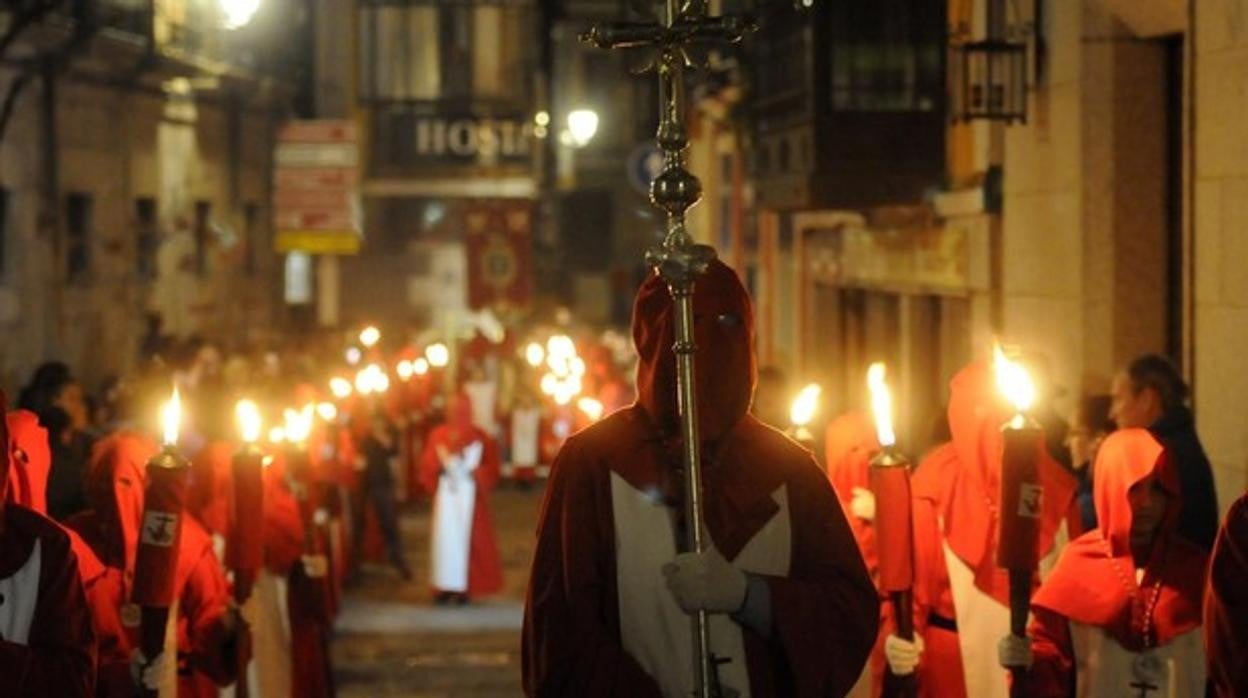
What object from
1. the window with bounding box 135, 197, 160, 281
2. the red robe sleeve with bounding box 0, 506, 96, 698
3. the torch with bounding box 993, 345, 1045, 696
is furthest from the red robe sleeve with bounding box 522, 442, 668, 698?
the window with bounding box 135, 197, 160, 281

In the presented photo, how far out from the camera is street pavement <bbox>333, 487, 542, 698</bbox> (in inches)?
611

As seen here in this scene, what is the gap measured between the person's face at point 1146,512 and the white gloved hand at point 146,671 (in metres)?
3.03

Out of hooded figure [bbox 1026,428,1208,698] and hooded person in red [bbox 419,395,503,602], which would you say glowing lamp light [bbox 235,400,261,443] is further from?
hooded person in red [bbox 419,395,503,602]

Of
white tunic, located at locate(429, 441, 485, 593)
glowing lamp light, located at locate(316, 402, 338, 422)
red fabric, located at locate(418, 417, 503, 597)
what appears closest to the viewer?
glowing lamp light, located at locate(316, 402, 338, 422)

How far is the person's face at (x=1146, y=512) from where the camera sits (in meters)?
7.31

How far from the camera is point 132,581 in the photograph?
7723 millimetres

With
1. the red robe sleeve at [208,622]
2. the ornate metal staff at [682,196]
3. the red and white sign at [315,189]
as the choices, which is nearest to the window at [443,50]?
the red and white sign at [315,189]

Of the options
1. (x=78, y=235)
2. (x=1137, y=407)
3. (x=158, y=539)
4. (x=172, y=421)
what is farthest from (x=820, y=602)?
(x=78, y=235)

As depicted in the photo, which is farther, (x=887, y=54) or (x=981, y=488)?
(x=887, y=54)

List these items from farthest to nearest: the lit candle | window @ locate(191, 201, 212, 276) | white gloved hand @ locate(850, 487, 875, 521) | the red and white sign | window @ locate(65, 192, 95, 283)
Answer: window @ locate(191, 201, 212, 276) → the red and white sign → window @ locate(65, 192, 95, 283) → white gloved hand @ locate(850, 487, 875, 521) → the lit candle

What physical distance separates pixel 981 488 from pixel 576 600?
11.6ft

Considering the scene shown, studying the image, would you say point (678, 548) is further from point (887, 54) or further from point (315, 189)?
point (315, 189)

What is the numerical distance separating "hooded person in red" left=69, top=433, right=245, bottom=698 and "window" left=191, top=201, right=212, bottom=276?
22.0m

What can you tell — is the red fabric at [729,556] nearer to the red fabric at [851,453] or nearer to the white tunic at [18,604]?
the white tunic at [18,604]
